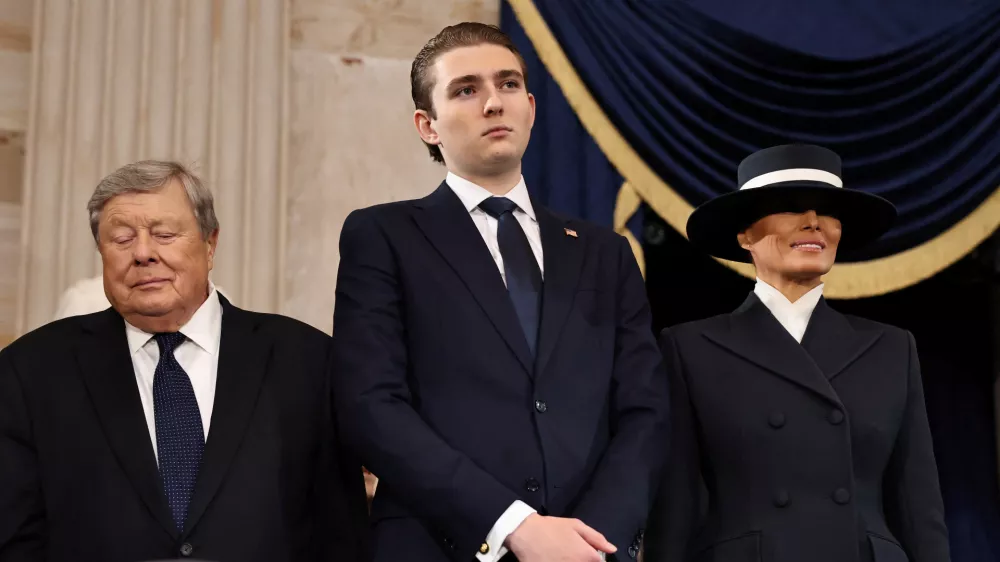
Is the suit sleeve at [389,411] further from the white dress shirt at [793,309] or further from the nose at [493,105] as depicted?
the white dress shirt at [793,309]

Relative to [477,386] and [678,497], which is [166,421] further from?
[678,497]

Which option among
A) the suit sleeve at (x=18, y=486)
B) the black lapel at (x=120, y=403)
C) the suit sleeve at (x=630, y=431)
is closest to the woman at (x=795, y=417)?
the suit sleeve at (x=630, y=431)

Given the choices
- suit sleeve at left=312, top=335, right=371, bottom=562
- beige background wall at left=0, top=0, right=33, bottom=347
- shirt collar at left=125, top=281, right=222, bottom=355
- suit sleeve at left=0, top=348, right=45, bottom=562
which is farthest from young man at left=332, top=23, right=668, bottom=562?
beige background wall at left=0, top=0, right=33, bottom=347

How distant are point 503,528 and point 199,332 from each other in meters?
0.67

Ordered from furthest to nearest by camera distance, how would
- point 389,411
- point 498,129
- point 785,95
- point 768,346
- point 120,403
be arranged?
point 785,95, point 768,346, point 498,129, point 120,403, point 389,411

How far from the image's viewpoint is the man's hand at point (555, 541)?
1.72 meters

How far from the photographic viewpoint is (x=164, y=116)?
3.62 meters

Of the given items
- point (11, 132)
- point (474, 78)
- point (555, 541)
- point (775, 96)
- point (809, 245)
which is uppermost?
point (775, 96)

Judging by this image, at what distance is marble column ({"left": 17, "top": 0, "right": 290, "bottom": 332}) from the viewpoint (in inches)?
139

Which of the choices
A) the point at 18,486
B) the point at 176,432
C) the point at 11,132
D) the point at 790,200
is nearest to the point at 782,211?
the point at 790,200

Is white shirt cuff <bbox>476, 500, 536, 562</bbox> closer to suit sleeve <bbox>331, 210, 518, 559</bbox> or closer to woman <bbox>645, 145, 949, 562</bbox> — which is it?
suit sleeve <bbox>331, 210, 518, 559</bbox>

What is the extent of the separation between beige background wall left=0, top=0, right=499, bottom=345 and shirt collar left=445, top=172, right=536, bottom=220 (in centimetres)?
158

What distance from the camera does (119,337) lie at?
6.81 feet

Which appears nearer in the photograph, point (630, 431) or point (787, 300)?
point (630, 431)
